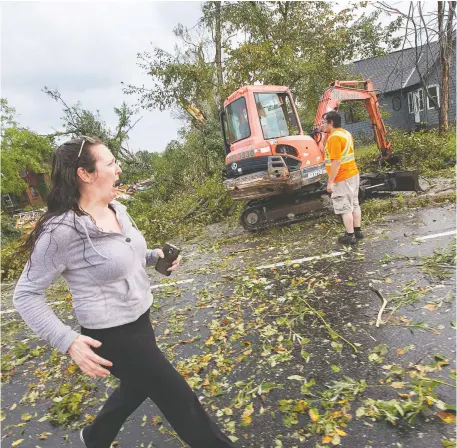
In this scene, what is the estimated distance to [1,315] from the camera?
6445 mm

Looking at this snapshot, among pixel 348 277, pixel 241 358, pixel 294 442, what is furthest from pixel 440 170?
pixel 294 442

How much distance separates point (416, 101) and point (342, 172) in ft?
74.8

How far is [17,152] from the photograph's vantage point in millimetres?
36188

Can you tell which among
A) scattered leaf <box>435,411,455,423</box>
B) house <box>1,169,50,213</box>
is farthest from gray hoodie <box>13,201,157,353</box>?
house <box>1,169,50,213</box>

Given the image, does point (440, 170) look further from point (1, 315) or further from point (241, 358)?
point (1, 315)

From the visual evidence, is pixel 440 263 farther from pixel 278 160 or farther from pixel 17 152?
pixel 17 152

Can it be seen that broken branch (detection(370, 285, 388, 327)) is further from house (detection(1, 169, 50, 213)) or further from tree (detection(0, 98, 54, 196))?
house (detection(1, 169, 50, 213))

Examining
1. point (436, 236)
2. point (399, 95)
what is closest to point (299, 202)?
point (436, 236)

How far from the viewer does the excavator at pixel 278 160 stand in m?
7.13

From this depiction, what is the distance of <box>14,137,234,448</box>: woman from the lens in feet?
5.45

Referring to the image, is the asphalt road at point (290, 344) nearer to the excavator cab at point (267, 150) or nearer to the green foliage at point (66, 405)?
the green foliage at point (66, 405)

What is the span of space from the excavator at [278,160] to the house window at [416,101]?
60.3ft

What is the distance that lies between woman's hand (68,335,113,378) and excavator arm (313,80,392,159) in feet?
22.3

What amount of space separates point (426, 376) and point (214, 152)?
14142 millimetres
